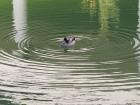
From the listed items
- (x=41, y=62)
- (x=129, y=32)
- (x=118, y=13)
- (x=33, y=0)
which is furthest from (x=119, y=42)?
(x=33, y=0)

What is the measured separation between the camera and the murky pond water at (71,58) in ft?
49.4

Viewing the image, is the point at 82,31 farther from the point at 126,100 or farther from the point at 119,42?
the point at 126,100

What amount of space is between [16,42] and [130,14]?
10.9 m

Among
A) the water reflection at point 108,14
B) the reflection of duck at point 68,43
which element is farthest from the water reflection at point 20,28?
the water reflection at point 108,14

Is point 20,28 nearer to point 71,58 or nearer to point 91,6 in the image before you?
point 71,58

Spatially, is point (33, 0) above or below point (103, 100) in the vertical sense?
above

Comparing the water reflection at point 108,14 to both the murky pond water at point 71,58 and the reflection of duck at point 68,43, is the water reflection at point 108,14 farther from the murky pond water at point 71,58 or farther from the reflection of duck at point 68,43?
the reflection of duck at point 68,43

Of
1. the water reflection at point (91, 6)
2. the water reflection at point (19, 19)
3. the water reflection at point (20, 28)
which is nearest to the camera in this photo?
the water reflection at point (20, 28)

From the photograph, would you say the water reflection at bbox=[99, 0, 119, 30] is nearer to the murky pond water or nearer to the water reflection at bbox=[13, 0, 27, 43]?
the murky pond water

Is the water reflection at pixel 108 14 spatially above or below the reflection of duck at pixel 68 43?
above

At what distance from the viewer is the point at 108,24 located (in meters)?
26.6

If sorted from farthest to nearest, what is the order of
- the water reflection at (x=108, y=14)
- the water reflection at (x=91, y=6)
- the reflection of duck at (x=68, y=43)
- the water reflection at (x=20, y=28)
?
the water reflection at (x=91, y=6), the water reflection at (x=108, y=14), the reflection of duck at (x=68, y=43), the water reflection at (x=20, y=28)

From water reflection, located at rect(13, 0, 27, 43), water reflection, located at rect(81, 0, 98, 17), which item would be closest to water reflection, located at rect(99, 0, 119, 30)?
water reflection, located at rect(81, 0, 98, 17)

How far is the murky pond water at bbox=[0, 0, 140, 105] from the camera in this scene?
1505 centimetres
